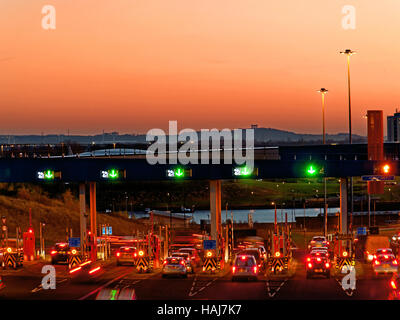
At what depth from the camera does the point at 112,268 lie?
47875mm

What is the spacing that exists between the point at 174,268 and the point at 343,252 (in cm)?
1055

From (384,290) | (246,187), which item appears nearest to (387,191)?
(246,187)

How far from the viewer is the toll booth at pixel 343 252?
148 feet

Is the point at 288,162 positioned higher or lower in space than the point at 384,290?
higher

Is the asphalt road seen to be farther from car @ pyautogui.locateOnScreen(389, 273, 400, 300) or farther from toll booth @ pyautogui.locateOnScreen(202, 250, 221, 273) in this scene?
car @ pyautogui.locateOnScreen(389, 273, 400, 300)

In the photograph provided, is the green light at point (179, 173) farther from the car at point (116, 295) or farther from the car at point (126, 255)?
the car at point (116, 295)

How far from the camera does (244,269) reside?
39.9 m

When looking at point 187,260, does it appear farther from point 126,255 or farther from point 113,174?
point 113,174

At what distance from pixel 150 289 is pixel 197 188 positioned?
495 feet

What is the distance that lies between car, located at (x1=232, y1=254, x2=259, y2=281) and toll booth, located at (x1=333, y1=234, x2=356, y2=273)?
7004mm

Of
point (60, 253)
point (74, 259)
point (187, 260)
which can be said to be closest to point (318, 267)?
point (187, 260)

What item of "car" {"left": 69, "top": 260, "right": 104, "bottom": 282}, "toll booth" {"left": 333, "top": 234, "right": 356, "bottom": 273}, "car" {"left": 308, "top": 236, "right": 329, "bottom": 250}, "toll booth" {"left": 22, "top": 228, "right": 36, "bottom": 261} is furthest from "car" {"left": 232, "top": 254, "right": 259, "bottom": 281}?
"car" {"left": 308, "top": 236, "right": 329, "bottom": 250}
